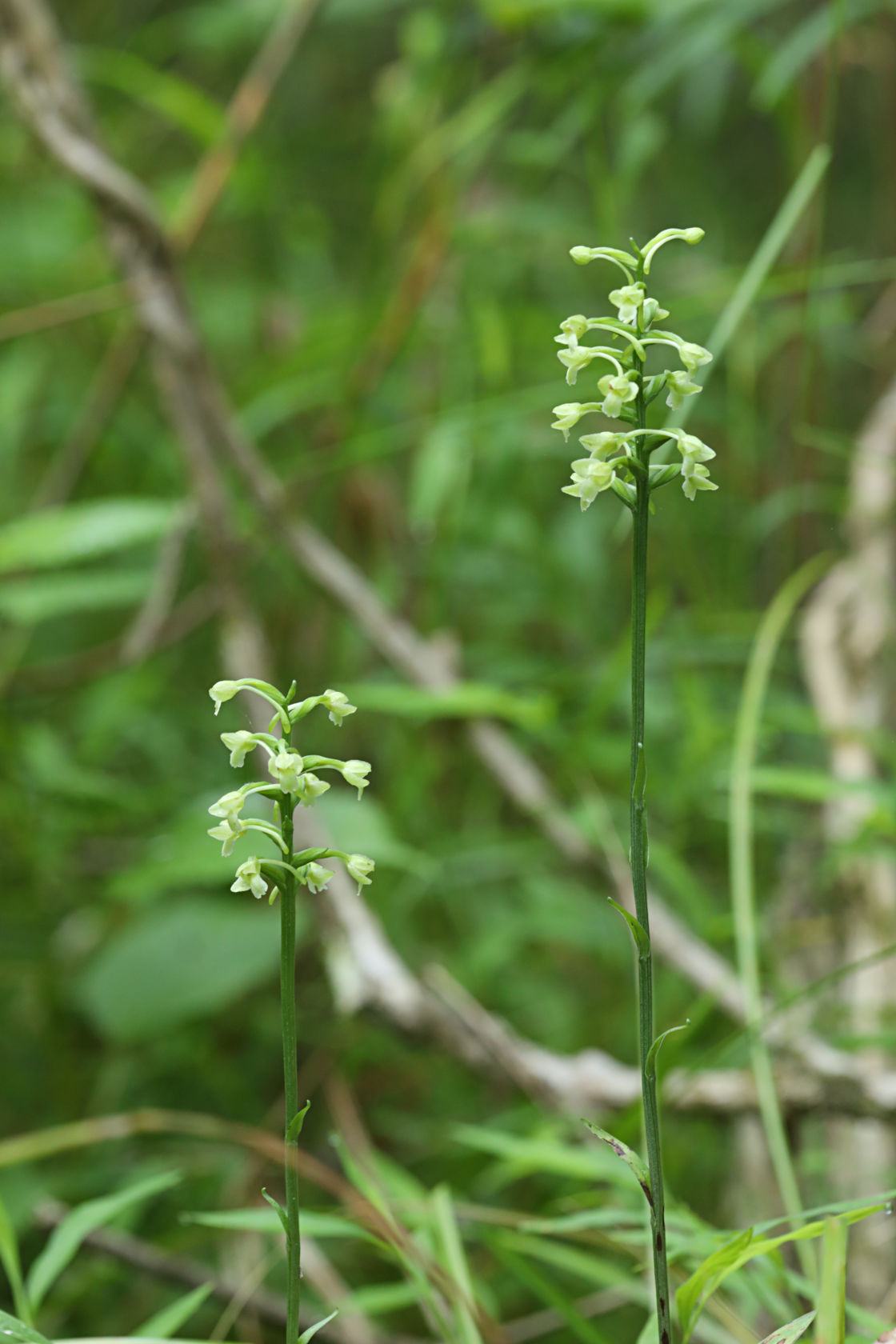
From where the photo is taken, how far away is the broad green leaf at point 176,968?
1473mm

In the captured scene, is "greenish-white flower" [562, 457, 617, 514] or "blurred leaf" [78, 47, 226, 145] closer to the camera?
"greenish-white flower" [562, 457, 617, 514]

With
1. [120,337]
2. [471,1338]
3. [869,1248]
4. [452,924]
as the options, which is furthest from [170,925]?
[471,1338]

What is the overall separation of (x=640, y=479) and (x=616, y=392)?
0.03 meters

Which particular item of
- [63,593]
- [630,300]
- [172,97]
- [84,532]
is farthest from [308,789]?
[172,97]

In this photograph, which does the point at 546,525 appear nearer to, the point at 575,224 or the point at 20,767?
the point at 575,224

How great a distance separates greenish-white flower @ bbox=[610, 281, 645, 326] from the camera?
446 mm

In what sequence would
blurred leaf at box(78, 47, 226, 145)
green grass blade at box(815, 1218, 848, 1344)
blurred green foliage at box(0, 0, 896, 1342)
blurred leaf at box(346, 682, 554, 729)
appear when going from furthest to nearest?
blurred leaf at box(78, 47, 226, 145) → blurred green foliage at box(0, 0, 896, 1342) → blurred leaf at box(346, 682, 554, 729) → green grass blade at box(815, 1218, 848, 1344)

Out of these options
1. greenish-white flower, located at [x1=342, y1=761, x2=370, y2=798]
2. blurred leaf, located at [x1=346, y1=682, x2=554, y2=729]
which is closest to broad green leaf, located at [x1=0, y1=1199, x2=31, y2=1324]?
greenish-white flower, located at [x1=342, y1=761, x2=370, y2=798]

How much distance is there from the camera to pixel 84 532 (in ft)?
4.17

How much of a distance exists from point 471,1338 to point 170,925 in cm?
116

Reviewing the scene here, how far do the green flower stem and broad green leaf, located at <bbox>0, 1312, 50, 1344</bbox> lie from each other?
121mm

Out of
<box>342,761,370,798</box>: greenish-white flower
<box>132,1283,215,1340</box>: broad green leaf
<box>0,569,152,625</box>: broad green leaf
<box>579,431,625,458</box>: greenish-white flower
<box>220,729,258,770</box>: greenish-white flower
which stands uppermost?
<box>0,569,152,625</box>: broad green leaf

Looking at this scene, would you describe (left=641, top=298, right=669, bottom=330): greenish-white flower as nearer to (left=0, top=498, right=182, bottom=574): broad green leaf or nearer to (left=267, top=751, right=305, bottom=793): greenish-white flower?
(left=267, top=751, right=305, bottom=793): greenish-white flower

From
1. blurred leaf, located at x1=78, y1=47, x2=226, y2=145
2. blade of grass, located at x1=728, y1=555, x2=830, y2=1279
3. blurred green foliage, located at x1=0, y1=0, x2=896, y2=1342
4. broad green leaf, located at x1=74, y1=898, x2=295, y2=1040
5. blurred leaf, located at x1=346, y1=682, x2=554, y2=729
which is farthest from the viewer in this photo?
blurred leaf, located at x1=78, y1=47, x2=226, y2=145
